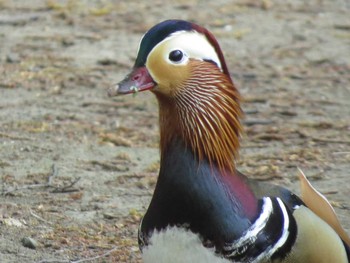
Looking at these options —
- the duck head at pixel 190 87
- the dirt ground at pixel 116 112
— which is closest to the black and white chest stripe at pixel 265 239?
the duck head at pixel 190 87

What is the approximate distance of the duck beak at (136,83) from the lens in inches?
150

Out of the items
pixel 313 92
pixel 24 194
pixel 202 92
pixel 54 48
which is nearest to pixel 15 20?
pixel 54 48

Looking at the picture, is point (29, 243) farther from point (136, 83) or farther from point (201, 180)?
point (136, 83)

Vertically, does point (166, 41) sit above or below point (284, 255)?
above

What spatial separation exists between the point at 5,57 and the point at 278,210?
157 inches

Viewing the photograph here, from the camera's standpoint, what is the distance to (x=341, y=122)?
21.9 ft

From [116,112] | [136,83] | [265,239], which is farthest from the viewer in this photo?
[116,112]

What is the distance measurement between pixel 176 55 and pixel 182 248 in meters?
0.64

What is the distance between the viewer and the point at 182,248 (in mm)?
3838

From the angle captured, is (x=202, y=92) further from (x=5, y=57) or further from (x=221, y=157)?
(x=5, y=57)

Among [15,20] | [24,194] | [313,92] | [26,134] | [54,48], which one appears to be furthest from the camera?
[15,20]

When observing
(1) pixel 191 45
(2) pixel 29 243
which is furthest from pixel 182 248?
(2) pixel 29 243

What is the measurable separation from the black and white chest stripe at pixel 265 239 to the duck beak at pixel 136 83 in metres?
0.49

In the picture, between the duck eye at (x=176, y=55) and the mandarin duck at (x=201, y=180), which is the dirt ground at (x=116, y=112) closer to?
the mandarin duck at (x=201, y=180)
